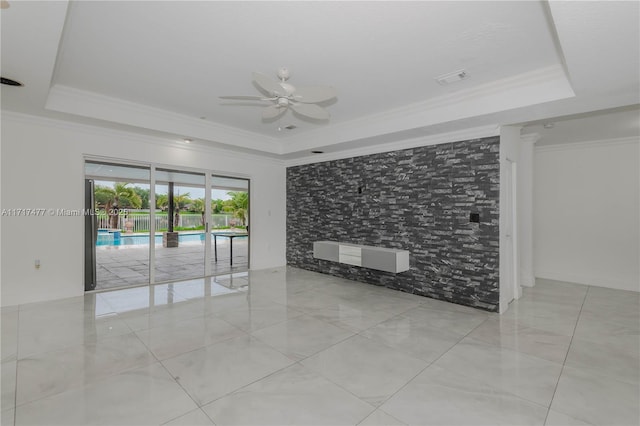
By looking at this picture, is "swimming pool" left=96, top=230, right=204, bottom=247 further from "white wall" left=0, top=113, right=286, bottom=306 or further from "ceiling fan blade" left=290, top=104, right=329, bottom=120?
"ceiling fan blade" left=290, top=104, right=329, bottom=120

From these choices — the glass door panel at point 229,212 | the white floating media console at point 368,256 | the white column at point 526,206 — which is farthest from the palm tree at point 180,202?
the white column at point 526,206

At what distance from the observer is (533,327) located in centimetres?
341

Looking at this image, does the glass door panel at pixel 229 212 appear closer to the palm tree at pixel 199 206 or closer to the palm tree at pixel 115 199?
the palm tree at pixel 199 206

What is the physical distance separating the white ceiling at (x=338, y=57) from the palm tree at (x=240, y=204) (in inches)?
91.2

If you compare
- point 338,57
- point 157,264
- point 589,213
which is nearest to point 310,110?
point 338,57

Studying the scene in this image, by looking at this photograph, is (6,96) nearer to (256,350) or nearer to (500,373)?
(256,350)

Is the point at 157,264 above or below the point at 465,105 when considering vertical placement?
below

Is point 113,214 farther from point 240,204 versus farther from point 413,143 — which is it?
point 413,143

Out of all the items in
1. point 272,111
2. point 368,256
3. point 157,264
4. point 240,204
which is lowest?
point 157,264

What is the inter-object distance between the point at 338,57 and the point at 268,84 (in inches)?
31.4

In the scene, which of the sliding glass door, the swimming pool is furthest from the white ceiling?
the swimming pool

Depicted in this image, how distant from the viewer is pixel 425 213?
463cm

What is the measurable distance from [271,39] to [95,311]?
3.82 meters

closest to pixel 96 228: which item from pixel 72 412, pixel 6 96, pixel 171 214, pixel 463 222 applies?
pixel 171 214
